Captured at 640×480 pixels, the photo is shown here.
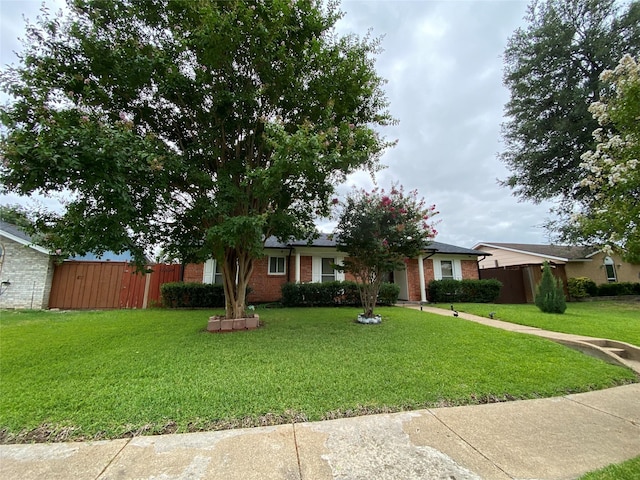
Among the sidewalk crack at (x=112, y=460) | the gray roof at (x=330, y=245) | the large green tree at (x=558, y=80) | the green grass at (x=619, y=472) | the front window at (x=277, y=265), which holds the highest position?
the large green tree at (x=558, y=80)

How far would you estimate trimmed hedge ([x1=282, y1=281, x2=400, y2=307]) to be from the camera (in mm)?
11688

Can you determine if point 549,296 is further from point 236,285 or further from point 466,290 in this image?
point 236,285

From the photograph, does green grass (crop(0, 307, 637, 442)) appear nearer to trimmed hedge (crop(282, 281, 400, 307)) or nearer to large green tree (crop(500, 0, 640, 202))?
trimmed hedge (crop(282, 281, 400, 307))

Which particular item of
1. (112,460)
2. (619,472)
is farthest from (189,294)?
(619,472)

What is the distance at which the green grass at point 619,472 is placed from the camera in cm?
205

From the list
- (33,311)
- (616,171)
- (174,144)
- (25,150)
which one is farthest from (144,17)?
(33,311)

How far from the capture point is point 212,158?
22.1 ft

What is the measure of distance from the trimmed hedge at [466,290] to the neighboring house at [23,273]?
16885mm

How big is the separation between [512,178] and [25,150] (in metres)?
20.2

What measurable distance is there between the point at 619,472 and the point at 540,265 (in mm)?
17652

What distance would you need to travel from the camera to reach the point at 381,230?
7.64 m

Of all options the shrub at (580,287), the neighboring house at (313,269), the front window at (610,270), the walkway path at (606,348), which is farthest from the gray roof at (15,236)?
the front window at (610,270)

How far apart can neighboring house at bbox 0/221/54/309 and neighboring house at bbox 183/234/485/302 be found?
5.13 metres

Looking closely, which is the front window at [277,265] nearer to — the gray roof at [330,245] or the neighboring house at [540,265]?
the gray roof at [330,245]
